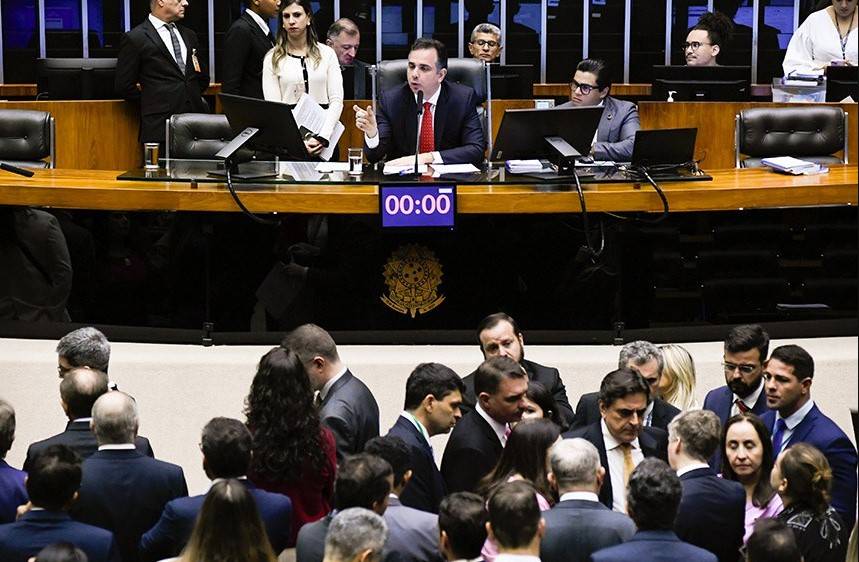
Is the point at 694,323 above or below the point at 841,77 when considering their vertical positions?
below

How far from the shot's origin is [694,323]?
7.18 meters

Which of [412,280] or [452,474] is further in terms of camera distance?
[412,280]

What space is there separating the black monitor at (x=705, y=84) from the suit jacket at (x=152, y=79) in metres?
3.11

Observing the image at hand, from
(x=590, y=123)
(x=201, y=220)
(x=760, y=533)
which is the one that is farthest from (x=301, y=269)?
(x=760, y=533)

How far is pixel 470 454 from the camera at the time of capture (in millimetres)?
4953

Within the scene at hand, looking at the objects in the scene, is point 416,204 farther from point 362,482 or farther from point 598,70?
point 362,482

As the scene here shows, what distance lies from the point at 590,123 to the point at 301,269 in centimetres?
152

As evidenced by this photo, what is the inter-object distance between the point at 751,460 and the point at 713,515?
0.35 meters

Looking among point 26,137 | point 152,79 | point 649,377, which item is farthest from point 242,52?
point 649,377

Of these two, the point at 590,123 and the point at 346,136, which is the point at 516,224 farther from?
the point at 346,136

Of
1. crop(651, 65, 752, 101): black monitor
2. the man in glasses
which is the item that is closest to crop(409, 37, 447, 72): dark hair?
the man in glasses

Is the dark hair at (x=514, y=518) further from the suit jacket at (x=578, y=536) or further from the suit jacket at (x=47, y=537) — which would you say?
the suit jacket at (x=47, y=537)

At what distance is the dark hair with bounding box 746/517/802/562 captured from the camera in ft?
12.9

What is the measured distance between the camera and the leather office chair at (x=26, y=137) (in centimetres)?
820
